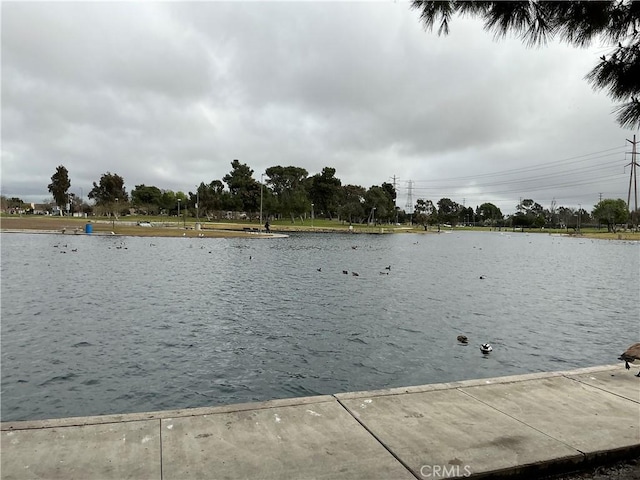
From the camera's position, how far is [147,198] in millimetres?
160125

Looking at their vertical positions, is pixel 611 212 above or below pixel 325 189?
below

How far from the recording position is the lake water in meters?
9.29

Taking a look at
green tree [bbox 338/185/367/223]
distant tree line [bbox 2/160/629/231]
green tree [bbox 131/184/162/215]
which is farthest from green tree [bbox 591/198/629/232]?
green tree [bbox 131/184/162/215]

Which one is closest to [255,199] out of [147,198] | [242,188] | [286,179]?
[242,188]

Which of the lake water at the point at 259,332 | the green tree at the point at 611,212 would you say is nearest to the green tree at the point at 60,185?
the lake water at the point at 259,332

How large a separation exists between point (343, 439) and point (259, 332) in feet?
30.4

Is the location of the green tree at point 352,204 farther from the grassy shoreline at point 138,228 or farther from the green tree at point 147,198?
the green tree at point 147,198

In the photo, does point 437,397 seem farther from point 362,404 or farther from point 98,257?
point 98,257

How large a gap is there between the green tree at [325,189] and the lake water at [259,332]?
12266 cm

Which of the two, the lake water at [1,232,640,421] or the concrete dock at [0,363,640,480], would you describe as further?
the lake water at [1,232,640,421]

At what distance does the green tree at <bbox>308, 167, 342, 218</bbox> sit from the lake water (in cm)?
12266

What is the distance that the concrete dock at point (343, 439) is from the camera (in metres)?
4.27

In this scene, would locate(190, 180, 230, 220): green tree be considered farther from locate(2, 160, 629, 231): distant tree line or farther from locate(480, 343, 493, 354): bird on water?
locate(480, 343, 493, 354): bird on water

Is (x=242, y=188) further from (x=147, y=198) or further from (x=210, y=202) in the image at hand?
(x=147, y=198)
